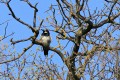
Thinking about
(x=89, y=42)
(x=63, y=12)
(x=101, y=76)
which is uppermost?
(x=63, y=12)

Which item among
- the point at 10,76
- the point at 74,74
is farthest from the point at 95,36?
the point at 10,76

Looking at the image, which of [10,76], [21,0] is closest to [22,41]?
[21,0]

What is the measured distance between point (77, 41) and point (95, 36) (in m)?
0.54

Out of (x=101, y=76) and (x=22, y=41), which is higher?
(x=22, y=41)

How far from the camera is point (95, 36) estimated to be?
10.5m

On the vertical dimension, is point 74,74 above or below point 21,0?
below

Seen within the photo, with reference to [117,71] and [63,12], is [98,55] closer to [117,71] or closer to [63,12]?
[117,71]

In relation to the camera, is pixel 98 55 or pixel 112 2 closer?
pixel 98 55

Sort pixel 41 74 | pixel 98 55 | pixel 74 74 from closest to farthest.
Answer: pixel 98 55, pixel 74 74, pixel 41 74

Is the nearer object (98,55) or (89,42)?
(98,55)

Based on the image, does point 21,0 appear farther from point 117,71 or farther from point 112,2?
point 117,71

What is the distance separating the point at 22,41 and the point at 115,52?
2097 millimetres

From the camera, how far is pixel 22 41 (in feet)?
33.1

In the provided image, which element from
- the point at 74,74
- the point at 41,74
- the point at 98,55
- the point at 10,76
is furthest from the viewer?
the point at 10,76
